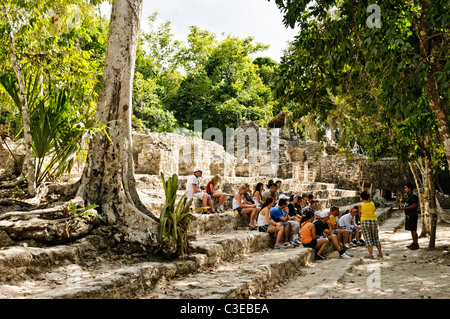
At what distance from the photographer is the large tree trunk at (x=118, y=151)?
4730mm

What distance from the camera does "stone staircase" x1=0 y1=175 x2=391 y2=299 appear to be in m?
3.29

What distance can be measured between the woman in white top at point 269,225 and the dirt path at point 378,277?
849 millimetres

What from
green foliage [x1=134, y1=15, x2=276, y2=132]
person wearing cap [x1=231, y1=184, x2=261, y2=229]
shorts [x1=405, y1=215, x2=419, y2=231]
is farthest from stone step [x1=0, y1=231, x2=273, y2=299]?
green foliage [x1=134, y1=15, x2=276, y2=132]

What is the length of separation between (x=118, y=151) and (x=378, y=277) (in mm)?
4338

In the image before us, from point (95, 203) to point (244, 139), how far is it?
762 inches

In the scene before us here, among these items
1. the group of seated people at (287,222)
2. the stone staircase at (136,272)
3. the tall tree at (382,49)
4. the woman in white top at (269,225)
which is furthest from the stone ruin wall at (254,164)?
the tall tree at (382,49)

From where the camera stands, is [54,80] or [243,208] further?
[243,208]

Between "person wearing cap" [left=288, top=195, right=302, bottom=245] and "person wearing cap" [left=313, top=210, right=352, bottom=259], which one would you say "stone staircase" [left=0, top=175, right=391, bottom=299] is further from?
"person wearing cap" [left=288, top=195, right=302, bottom=245]

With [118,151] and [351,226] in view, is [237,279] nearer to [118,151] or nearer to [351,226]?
[118,151]

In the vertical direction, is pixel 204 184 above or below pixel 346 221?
above

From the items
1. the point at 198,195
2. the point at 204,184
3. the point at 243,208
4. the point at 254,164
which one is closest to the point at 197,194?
the point at 198,195

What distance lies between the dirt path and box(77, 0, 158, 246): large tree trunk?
6.64ft

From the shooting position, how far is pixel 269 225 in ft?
24.4
